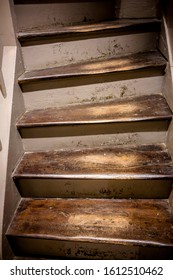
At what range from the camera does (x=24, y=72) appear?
1840 mm

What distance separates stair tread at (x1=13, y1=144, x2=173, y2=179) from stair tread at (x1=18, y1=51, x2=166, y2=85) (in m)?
0.54

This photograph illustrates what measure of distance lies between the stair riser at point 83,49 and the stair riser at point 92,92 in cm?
30

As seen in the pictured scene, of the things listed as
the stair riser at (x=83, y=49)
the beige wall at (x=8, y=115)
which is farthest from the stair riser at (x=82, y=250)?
the stair riser at (x=83, y=49)

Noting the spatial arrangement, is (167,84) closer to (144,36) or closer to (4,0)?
(144,36)

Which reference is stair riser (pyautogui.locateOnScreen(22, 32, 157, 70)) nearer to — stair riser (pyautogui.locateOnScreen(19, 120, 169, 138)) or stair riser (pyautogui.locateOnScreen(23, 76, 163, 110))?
stair riser (pyautogui.locateOnScreen(23, 76, 163, 110))

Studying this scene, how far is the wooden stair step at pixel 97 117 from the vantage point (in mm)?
1503

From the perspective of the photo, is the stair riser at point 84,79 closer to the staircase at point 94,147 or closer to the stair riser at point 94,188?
the staircase at point 94,147

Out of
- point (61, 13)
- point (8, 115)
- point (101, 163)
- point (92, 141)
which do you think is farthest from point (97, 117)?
point (61, 13)

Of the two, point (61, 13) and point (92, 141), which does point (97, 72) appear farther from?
point (61, 13)

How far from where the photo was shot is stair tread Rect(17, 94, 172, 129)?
1503 mm

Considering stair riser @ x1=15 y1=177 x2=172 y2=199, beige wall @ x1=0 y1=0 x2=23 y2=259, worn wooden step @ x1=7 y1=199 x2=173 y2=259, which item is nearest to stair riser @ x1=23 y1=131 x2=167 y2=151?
beige wall @ x1=0 y1=0 x2=23 y2=259

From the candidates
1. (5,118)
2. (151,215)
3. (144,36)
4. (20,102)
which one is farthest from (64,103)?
(151,215)
